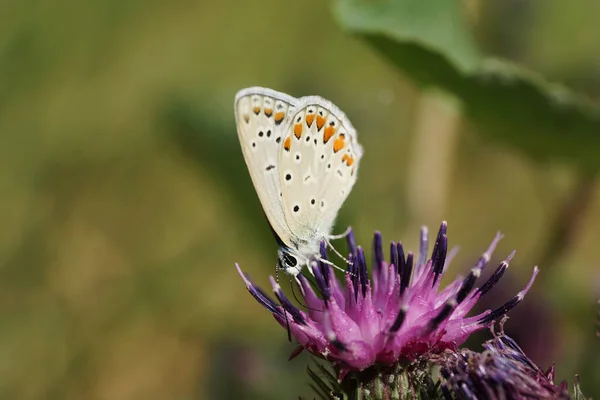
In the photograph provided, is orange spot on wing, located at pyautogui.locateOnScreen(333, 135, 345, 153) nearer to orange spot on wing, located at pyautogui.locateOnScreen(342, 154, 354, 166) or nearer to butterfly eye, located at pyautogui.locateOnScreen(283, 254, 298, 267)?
orange spot on wing, located at pyautogui.locateOnScreen(342, 154, 354, 166)

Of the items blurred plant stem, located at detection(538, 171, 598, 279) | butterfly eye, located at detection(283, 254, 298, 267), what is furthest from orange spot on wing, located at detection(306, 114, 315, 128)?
blurred plant stem, located at detection(538, 171, 598, 279)

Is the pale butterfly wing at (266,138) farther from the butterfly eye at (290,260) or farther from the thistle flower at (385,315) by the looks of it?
the thistle flower at (385,315)

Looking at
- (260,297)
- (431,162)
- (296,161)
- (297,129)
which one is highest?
(431,162)

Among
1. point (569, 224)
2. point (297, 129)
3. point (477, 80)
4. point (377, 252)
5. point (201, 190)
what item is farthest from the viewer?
point (201, 190)

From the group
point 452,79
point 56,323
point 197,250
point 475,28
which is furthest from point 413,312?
point 197,250

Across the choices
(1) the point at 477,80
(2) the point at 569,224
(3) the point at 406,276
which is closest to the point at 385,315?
(3) the point at 406,276

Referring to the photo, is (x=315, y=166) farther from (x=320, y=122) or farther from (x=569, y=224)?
(x=569, y=224)

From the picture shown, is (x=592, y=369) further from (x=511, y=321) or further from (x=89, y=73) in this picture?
(x=89, y=73)

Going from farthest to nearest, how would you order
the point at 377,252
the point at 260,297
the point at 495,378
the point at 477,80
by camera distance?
the point at 477,80 < the point at 377,252 < the point at 260,297 < the point at 495,378
